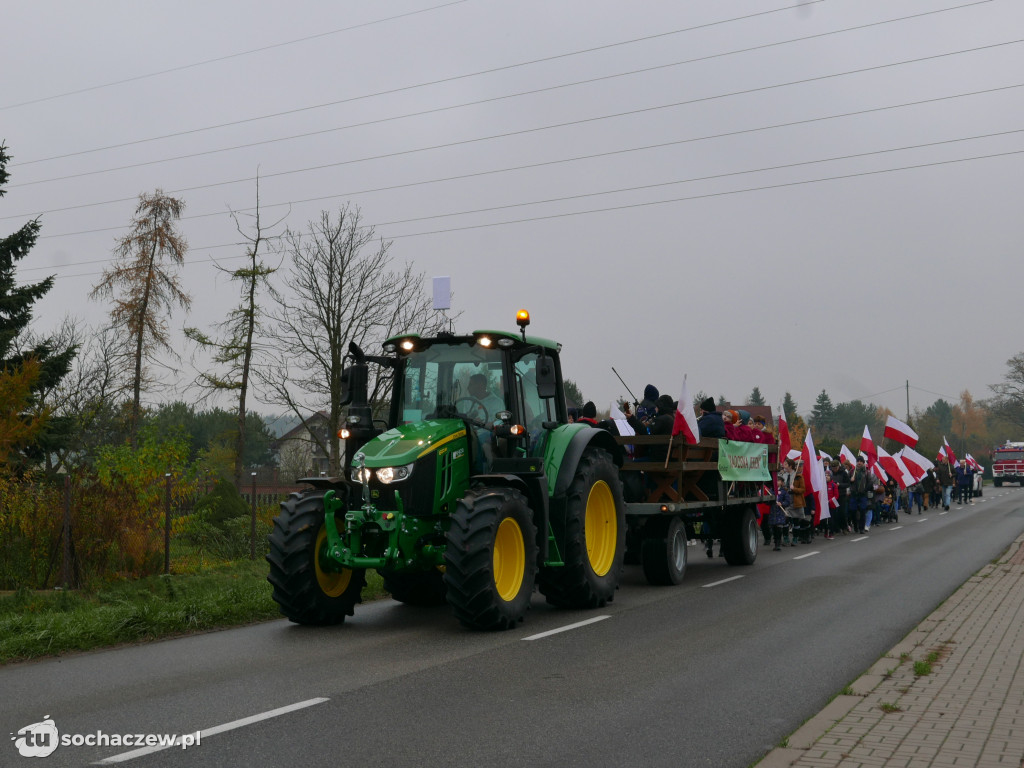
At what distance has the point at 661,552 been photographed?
1403cm

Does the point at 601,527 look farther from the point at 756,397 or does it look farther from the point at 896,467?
the point at 756,397

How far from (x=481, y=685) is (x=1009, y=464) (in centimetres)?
7737

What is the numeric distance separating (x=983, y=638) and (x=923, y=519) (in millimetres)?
25685

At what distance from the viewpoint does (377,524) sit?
1005 cm

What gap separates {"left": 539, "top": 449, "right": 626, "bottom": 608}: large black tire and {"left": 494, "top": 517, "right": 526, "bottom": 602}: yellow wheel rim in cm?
93

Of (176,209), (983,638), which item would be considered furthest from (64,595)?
(176,209)

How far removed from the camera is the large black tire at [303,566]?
10164mm

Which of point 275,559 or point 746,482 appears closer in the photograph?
point 275,559

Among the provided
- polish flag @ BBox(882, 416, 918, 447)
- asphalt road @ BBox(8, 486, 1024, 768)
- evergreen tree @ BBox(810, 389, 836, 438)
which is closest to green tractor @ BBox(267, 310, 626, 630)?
asphalt road @ BBox(8, 486, 1024, 768)

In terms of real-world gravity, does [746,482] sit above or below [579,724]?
above

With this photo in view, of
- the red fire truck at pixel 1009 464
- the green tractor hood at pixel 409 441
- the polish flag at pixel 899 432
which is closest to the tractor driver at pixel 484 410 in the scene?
the green tractor hood at pixel 409 441

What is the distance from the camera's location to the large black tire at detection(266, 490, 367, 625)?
10164 millimetres

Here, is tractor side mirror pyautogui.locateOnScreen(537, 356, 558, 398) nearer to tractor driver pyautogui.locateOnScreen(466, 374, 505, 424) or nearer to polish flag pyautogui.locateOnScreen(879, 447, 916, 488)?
tractor driver pyautogui.locateOnScreen(466, 374, 505, 424)

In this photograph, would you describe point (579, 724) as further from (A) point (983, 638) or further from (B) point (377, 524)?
(A) point (983, 638)
